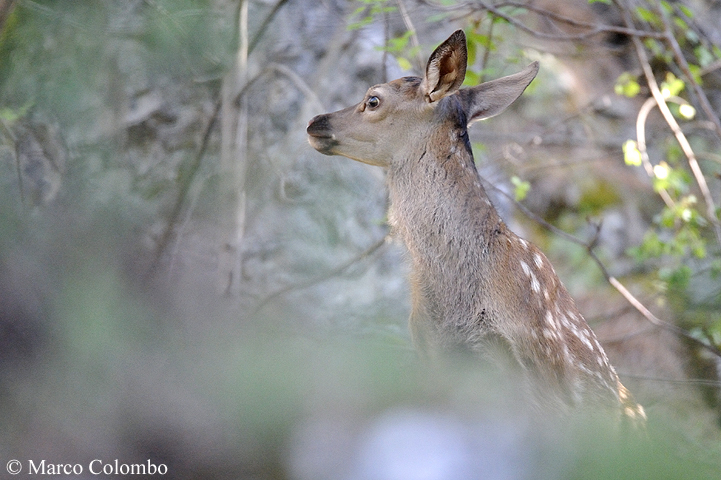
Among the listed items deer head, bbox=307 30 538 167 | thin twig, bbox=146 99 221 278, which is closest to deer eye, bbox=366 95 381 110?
deer head, bbox=307 30 538 167

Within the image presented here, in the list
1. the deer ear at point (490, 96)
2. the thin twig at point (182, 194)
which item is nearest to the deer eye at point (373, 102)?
the deer ear at point (490, 96)

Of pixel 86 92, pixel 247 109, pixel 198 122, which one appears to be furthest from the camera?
pixel 247 109

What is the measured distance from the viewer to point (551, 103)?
8203mm

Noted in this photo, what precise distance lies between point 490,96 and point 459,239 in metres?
0.83

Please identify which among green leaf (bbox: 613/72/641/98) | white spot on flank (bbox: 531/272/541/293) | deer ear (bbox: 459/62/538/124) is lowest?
white spot on flank (bbox: 531/272/541/293)

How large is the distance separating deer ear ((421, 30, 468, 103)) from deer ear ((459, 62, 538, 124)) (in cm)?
19

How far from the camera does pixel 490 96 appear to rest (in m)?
3.52

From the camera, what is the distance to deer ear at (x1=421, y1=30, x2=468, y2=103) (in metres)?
3.13

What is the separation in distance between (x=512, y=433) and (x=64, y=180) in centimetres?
137

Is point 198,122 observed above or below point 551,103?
below

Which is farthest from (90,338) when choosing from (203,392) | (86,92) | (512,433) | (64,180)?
(86,92)

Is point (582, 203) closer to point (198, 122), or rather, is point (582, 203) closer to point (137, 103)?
point (198, 122)

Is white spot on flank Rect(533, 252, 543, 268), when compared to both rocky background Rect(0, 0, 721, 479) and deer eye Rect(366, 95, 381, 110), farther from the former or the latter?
deer eye Rect(366, 95, 381, 110)

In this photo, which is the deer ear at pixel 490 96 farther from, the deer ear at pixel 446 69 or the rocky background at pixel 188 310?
the rocky background at pixel 188 310
